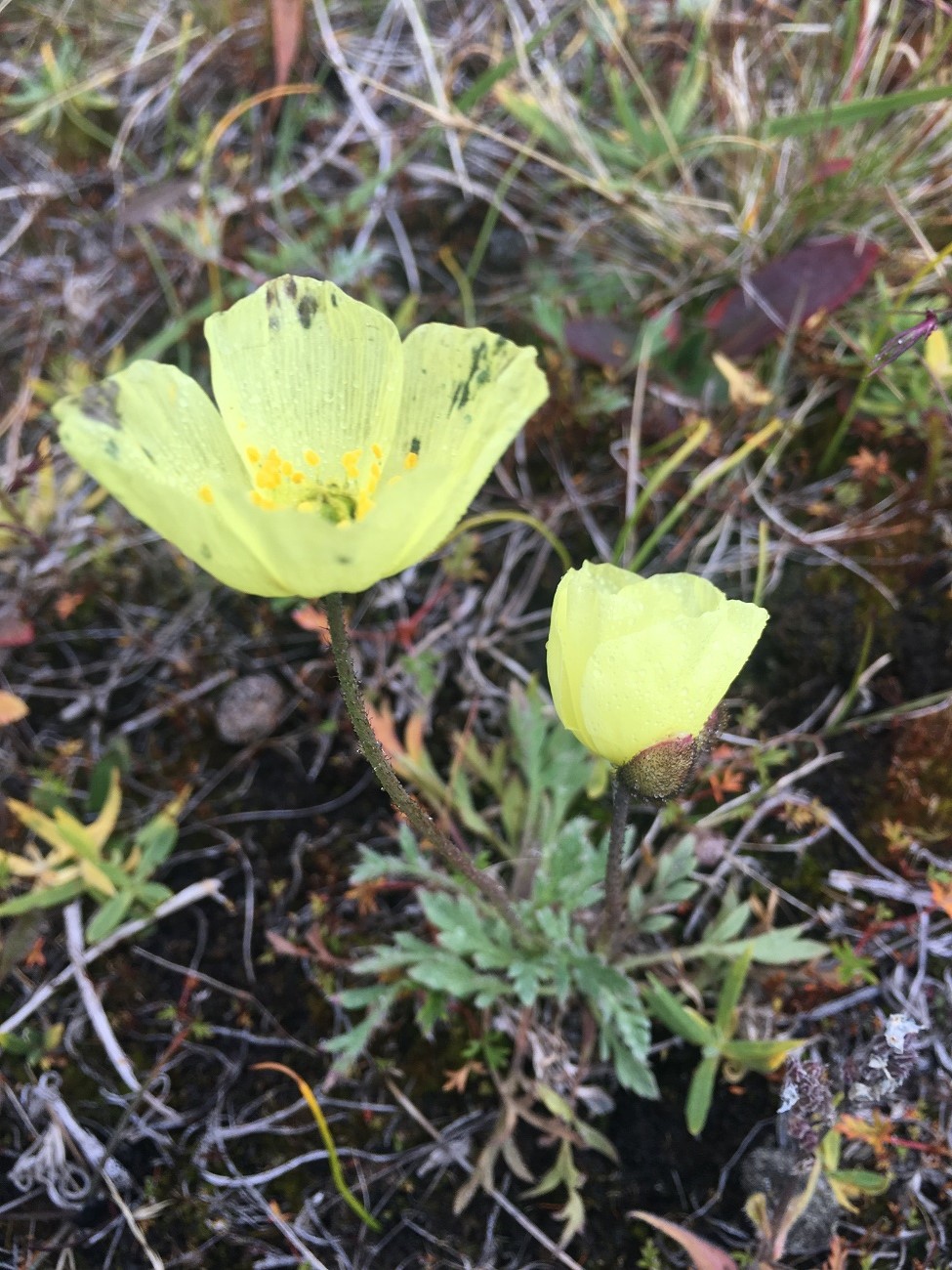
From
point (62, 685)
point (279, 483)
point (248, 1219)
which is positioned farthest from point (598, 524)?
point (248, 1219)

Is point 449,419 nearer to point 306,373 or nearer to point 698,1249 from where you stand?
point 306,373

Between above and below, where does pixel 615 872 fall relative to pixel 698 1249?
above

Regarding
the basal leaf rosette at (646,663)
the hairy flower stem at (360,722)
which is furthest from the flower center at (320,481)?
the basal leaf rosette at (646,663)

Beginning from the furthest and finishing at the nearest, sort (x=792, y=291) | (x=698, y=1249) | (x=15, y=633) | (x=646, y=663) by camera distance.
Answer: (x=792, y=291), (x=15, y=633), (x=698, y=1249), (x=646, y=663)

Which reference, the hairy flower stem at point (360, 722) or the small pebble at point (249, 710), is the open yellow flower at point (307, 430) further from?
the small pebble at point (249, 710)

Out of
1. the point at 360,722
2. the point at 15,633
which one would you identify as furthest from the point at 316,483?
the point at 15,633

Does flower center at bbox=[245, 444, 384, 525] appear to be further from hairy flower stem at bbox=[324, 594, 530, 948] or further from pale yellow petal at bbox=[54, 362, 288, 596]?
hairy flower stem at bbox=[324, 594, 530, 948]
